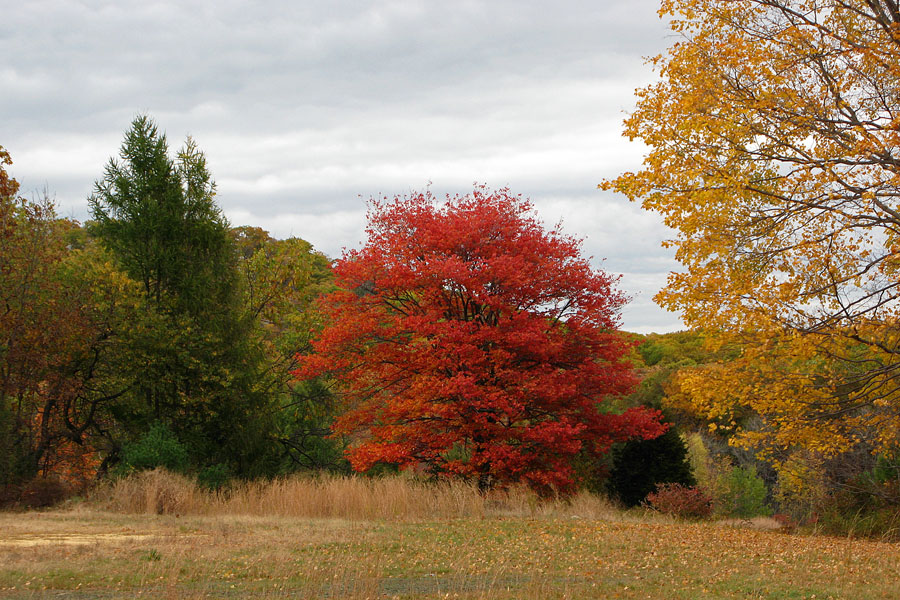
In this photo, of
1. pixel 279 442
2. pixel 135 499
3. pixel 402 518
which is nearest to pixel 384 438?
pixel 402 518

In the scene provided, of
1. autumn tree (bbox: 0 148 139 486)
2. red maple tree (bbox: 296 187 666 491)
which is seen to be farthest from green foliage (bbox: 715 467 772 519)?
autumn tree (bbox: 0 148 139 486)

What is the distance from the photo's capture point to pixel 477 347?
53.9ft

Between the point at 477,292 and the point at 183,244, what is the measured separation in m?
9.25

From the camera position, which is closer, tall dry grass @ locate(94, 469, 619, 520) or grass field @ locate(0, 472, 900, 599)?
grass field @ locate(0, 472, 900, 599)

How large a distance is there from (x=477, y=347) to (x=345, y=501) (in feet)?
14.0

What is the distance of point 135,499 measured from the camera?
1491 centimetres

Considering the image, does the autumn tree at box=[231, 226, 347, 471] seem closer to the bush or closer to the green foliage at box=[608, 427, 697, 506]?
the green foliage at box=[608, 427, 697, 506]

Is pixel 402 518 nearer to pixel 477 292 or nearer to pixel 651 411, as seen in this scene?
pixel 477 292

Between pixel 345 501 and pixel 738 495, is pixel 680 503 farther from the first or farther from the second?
pixel 345 501

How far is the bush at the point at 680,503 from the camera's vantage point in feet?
55.9

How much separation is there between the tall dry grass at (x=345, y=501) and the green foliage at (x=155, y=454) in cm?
97

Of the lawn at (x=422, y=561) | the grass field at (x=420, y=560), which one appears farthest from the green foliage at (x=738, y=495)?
the lawn at (x=422, y=561)

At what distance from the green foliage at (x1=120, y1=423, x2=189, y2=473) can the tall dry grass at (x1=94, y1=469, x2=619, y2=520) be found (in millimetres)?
969

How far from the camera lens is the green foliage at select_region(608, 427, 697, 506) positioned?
19.3m
